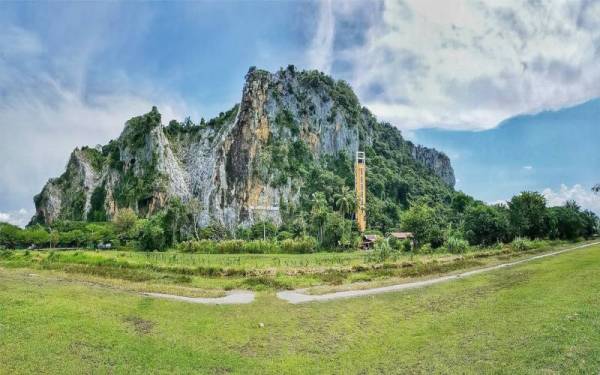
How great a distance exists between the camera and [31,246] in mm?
93062

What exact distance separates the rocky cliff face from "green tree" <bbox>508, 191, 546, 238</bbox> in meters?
65.8

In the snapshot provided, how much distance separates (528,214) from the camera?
2955 inches

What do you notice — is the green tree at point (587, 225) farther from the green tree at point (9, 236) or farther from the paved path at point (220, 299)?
the green tree at point (9, 236)

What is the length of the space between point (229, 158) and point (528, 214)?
82800mm

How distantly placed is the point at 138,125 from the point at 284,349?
417 feet

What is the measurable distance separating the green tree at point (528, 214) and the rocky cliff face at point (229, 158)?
216 feet

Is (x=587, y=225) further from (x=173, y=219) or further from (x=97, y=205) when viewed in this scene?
(x=97, y=205)

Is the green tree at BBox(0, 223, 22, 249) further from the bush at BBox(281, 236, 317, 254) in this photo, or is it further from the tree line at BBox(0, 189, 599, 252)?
the bush at BBox(281, 236, 317, 254)

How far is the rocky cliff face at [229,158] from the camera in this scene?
12119 centimetres

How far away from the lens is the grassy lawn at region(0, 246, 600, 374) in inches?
531

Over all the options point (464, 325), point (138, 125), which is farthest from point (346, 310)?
point (138, 125)

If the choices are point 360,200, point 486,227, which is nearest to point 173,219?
point 360,200

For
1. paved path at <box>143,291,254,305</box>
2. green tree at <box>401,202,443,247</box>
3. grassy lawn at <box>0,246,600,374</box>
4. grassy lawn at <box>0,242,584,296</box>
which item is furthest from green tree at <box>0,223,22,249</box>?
green tree at <box>401,202,443,247</box>

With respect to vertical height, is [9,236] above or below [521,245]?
above
